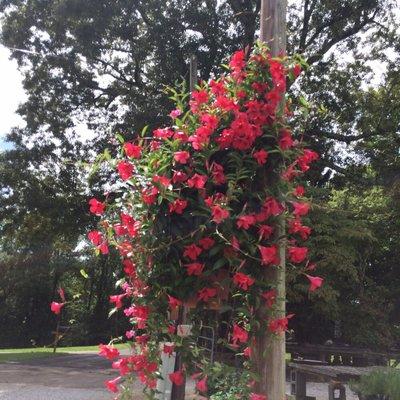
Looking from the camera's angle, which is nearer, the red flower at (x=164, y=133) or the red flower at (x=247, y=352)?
the red flower at (x=247, y=352)

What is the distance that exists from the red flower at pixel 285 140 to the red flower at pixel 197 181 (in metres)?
0.44

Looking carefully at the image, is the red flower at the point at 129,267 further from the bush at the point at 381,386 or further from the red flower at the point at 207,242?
the bush at the point at 381,386

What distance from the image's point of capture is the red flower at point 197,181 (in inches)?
110

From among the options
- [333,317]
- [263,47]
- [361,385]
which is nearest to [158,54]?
[333,317]

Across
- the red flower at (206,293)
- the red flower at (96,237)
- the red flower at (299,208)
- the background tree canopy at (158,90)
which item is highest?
the background tree canopy at (158,90)

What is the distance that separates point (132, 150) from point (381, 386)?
3963 millimetres

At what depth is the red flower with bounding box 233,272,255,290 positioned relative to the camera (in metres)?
Answer: 2.67

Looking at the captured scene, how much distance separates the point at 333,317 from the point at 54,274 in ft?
97.6

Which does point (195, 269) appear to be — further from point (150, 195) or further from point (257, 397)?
point (257, 397)

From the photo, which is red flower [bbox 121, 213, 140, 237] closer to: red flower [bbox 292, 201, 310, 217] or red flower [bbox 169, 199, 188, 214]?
red flower [bbox 169, 199, 188, 214]

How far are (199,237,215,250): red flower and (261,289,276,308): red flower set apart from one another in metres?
0.35

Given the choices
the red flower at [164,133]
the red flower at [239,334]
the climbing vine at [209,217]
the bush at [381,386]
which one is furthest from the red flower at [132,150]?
the bush at [381,386]

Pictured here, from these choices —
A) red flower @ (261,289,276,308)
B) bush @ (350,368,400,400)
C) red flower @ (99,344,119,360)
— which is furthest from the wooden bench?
red flower @ (99,344,119,360)

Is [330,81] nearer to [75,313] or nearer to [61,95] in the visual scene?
[61,95]
